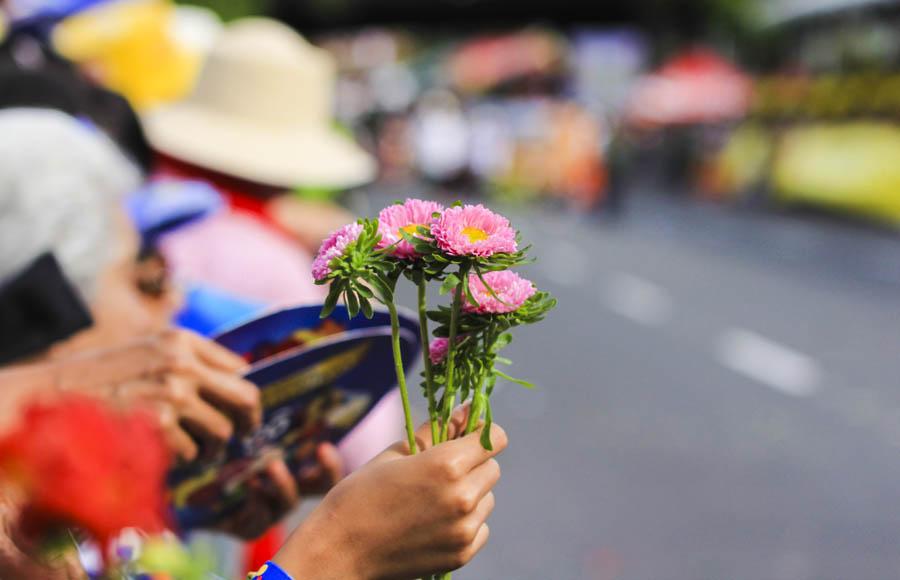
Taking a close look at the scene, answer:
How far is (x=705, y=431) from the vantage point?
7.33 metres

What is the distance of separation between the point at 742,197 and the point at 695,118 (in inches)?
169

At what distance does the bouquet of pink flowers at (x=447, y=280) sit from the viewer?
1.07 m

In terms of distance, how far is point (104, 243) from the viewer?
1858mm

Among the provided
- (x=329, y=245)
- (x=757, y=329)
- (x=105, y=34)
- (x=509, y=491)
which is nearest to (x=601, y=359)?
(x=757, y=329)

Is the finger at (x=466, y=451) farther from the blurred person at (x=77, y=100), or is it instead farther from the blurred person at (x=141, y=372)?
the blurred person at (x=77, y=100)

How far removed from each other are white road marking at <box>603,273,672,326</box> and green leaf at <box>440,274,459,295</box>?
10124 millimetres

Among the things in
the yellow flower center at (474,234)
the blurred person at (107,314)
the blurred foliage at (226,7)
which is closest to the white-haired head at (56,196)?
the blurred person at (107,314)

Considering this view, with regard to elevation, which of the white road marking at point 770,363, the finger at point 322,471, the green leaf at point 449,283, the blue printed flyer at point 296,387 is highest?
the green leaf at point 449,283

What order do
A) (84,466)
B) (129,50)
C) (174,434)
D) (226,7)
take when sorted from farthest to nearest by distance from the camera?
(226,7)
(129,50)
(174,434)
(84,466)

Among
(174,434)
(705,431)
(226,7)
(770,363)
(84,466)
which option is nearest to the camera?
(84,466)

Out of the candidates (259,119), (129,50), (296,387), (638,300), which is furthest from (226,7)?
(296,387)

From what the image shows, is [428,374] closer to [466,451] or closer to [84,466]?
[466,451]

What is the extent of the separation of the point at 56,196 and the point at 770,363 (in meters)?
7.99

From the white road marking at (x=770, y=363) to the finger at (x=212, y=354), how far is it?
7.25m
